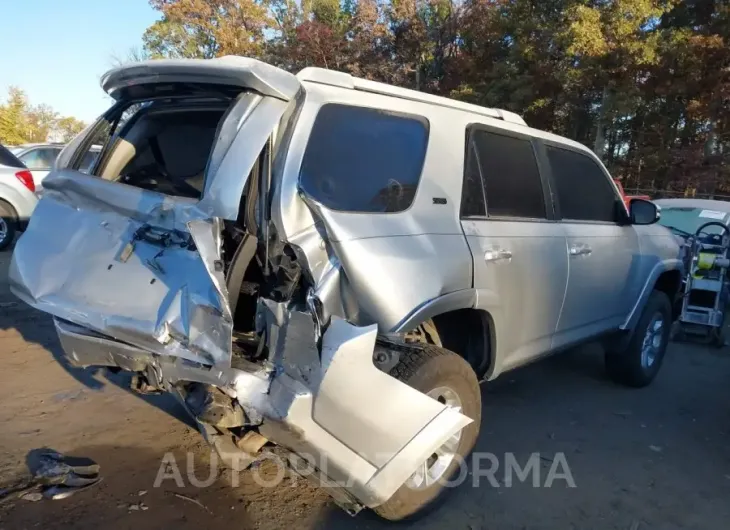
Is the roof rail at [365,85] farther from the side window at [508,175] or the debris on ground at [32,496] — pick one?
the debris on ground at [32,496]

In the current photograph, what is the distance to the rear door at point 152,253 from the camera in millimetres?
2381

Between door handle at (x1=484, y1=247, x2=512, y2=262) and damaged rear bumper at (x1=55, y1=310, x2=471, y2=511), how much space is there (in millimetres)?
1005

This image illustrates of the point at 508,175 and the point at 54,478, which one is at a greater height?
the point at 508,175

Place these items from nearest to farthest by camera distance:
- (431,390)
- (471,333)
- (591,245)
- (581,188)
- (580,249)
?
(431,390) < (471,333) < (580,249) < (591,245) < (581,188)

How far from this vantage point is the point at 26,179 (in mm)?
9859

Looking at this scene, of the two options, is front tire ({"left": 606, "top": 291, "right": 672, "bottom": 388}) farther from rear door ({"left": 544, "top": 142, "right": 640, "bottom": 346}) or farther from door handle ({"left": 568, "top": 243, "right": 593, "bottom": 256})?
door handle ({"left": 568, "top": 243, "right": 593, "bottom": 256})

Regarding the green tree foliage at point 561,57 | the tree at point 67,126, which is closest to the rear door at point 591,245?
the green tree foliage at point 561,57

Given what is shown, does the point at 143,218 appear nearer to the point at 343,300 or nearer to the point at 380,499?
the point at 343,300

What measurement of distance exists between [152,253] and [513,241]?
1.98m

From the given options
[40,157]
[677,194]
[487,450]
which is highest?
[40,157]

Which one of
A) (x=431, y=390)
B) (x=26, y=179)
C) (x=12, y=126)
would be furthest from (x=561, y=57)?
(x=12, y=126)

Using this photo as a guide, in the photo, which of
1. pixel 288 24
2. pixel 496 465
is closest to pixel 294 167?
pixel 496 465

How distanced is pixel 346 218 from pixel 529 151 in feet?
6.00

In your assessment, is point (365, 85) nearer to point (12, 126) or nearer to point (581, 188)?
point (581, 188)
